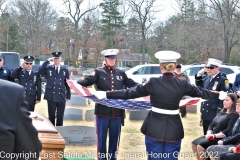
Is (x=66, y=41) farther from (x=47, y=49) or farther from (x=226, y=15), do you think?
(x=226, y=15)

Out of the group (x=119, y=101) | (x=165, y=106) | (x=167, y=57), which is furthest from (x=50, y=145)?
(x=167, y=57)

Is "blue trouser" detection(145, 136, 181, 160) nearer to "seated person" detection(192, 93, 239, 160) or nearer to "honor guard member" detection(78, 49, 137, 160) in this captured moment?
"honor guard member" detection(78, 49, 137, 160)

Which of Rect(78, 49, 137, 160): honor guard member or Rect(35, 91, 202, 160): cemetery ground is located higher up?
Rect(78, 49, 137, 160): honor guard member

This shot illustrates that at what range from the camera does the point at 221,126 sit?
5.46 m

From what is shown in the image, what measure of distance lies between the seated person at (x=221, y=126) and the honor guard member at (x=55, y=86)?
3.02m

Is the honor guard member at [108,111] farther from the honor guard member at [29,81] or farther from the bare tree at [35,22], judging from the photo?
the bare tree at [35,22]

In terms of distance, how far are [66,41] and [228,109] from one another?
43.1 metres

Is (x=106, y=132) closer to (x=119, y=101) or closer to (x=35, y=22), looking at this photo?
(x=119, y=101)

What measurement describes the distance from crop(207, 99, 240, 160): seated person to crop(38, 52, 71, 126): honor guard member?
331 cm

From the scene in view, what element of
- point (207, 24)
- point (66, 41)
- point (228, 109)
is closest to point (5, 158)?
point (228, 109)

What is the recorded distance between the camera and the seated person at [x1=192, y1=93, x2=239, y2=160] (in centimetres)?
537

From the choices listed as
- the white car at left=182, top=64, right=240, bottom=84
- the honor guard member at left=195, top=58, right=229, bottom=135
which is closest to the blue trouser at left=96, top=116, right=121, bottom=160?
the honor guard member at left=195, top=58, right=229, bottom=135

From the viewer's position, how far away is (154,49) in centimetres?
5331

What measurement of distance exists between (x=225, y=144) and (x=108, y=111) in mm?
1679
